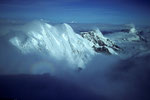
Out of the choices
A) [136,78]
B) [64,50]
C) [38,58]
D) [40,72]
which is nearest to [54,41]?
[64,50]

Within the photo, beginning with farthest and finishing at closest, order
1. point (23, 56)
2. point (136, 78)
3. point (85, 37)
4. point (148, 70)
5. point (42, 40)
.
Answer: point (85, 37)
point (42, 40)
point (23, 56)
point (148, 70)
point (136, 78)

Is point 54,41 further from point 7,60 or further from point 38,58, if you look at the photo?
point 7,60

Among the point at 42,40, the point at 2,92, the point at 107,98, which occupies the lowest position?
the point at 2,92

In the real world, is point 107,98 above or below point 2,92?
above

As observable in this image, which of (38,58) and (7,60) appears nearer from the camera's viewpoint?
(7,60)

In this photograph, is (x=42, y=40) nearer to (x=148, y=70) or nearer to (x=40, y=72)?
(x=40, y=72)

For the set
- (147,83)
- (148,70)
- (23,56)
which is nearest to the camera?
(147,83)
